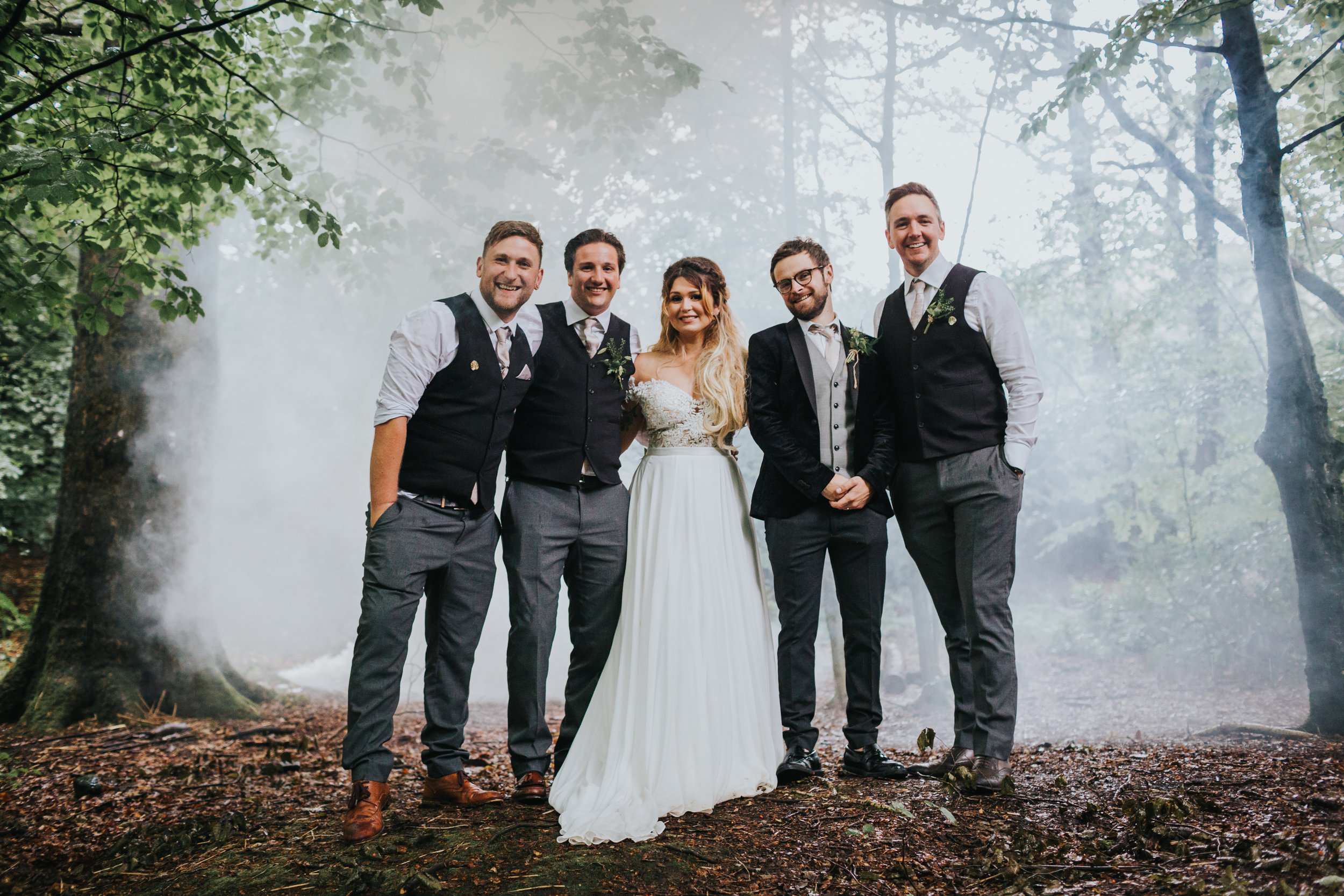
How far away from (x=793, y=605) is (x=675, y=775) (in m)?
0.82

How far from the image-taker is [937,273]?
2992mm

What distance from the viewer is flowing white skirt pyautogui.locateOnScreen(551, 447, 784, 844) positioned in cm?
257

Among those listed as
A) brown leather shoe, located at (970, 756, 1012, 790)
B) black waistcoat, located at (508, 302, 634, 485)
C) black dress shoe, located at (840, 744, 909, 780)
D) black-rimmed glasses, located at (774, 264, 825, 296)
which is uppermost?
black-rimmed glasses, located at (774, 264, 825, 296)

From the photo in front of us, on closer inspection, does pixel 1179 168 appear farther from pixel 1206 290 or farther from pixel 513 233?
pixel 513 233

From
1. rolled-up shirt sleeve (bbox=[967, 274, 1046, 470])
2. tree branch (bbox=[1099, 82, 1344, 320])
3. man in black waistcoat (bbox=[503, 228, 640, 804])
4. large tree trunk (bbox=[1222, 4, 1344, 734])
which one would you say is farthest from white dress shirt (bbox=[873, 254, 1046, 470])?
tree branch (bbox=[1099, 82, 1344, 320])

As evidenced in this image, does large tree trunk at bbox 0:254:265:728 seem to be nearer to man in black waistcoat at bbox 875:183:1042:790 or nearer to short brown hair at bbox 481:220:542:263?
short brown hair at bbox 481:220:542:263

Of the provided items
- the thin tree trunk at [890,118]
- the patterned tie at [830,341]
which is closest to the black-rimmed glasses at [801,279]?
the patterned tie at [830,341]

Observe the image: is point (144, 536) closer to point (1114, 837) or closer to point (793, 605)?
point (793, 605)

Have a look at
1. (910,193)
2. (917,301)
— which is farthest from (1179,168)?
(917,301)

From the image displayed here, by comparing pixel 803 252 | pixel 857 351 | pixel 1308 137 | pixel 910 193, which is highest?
pixel 1308 137

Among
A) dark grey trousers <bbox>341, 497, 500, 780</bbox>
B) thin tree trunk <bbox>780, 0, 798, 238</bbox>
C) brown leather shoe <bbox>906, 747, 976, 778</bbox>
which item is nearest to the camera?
dark grey trousers <bbox>341, 497, 500, 780</bbox>

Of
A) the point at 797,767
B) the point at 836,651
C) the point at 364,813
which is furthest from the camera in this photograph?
the point at 836,651

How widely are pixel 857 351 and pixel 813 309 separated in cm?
25

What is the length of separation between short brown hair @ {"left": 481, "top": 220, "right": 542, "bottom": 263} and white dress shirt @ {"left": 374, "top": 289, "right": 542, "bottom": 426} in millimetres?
324
